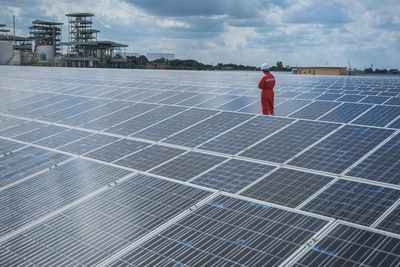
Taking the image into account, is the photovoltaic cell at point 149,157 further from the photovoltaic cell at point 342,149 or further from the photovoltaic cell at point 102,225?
the photovoltaic cell at point 342,149

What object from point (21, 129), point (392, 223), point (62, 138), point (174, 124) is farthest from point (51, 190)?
point (392, 223)

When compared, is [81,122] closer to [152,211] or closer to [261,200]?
[152,211]

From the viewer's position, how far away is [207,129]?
1333 centimetres

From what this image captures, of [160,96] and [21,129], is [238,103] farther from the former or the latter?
[21,129]

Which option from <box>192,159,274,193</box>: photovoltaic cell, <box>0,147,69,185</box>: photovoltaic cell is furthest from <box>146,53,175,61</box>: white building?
<box>192,159,274,193</box>: photovoltaic cell

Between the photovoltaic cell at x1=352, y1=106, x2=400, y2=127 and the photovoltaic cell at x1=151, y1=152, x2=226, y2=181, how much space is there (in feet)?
19.1

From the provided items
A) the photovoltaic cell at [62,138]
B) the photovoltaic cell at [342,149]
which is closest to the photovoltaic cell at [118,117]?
the photovoltaic cell at [62,138]

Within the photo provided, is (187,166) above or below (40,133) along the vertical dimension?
above

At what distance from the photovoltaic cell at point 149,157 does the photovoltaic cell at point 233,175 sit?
1748 millimetres

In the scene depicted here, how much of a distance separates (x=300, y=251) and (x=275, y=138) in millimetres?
5822

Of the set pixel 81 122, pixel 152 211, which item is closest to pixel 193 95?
pixel 81 122

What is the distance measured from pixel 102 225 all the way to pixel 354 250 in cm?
470

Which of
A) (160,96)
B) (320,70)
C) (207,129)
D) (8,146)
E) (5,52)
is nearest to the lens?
(207,129)

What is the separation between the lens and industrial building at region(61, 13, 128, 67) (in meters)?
99.6
